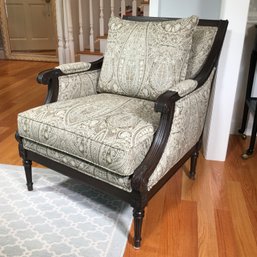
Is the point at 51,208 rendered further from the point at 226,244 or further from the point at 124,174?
the point at 226,244

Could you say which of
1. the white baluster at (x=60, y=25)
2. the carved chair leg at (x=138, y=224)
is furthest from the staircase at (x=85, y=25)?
the carved chair leg at (x=138, y=224)

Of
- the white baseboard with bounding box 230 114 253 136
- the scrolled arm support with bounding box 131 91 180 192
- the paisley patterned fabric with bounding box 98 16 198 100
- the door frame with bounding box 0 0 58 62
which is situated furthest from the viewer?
the door frame with bounding box 0 0 58 62

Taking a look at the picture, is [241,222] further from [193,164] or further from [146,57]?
[146,57]

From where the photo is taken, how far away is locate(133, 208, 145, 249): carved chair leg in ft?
3.87

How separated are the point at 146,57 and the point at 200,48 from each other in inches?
11.8

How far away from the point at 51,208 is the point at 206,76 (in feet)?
3.32

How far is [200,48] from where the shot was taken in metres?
1.58

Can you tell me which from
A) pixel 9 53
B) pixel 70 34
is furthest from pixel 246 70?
pixel 9 53

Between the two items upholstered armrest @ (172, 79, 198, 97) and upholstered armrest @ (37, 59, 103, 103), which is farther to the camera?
upholstered armrest @ (37, 59, 103, 103)

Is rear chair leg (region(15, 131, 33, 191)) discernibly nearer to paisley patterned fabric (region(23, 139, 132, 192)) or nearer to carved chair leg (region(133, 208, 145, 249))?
paisley patterned fabric (region(23, 139, 132, 192))

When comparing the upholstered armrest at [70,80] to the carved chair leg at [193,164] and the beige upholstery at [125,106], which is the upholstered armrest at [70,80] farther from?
the carved chair leg at [193,164]

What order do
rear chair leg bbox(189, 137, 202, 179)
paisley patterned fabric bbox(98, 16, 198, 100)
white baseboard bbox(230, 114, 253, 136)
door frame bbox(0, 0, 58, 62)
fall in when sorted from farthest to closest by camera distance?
door frame bbox(0, 0, 58, 62)
white baseboard bbox(230, 114, 253, 136)
rear chair leg bbox(189, 137, 202, 179)
paisley patterned fabric bbox(98, 16, 198, 100)

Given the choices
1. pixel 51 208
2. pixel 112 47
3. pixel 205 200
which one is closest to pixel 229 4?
pixel 112 47

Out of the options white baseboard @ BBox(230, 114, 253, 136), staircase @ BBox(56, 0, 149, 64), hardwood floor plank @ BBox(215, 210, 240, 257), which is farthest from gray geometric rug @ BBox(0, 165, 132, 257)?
staircase @ BBox(56, 0, 149, 64)
